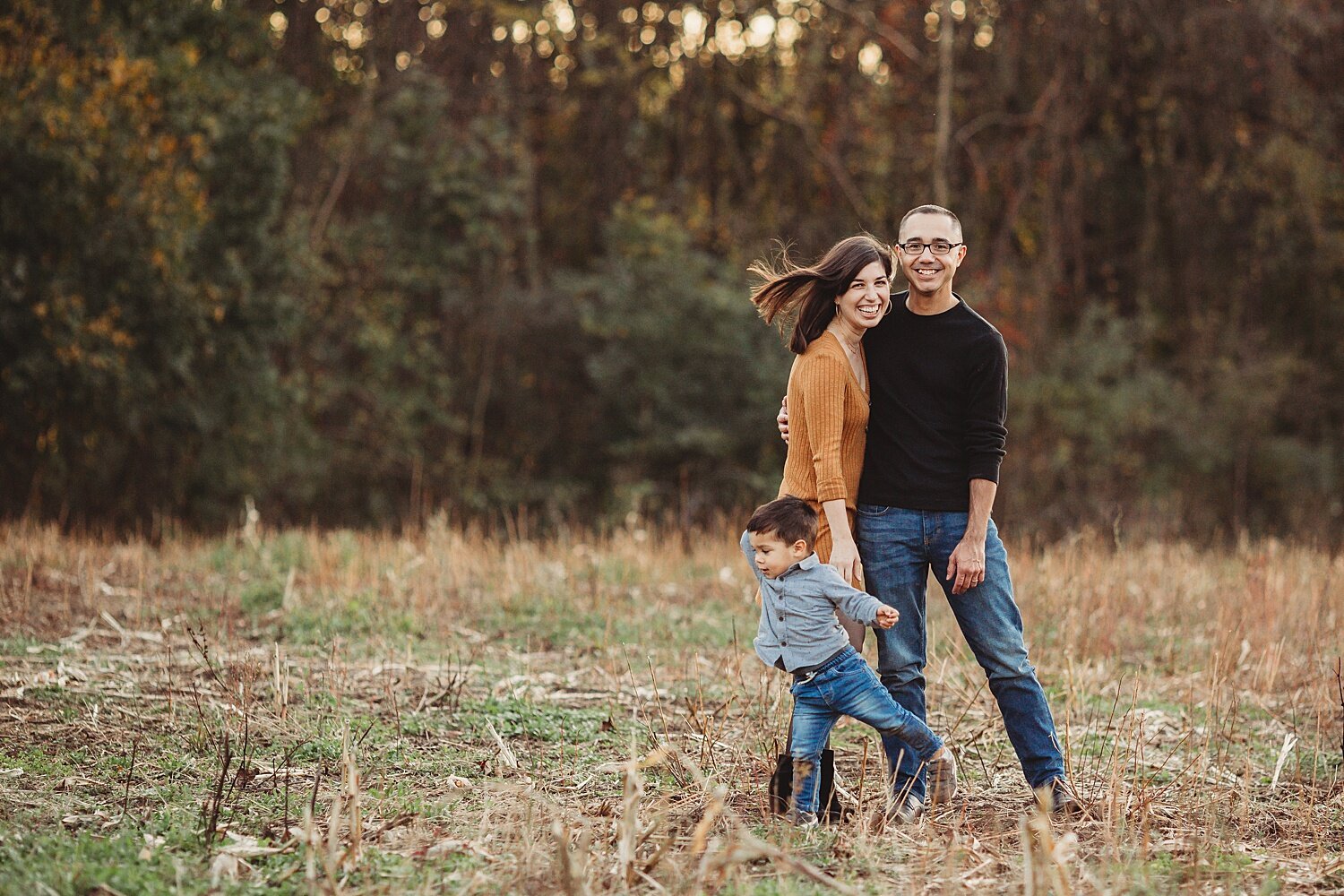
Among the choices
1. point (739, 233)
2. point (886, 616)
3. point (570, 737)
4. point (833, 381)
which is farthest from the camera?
point (739, 233)

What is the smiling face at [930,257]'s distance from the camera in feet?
14.0

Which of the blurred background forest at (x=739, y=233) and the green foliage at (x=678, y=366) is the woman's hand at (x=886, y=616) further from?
the green foliage at (x=678, y=366)

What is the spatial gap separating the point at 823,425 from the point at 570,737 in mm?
1862

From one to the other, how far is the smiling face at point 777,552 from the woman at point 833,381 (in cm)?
14

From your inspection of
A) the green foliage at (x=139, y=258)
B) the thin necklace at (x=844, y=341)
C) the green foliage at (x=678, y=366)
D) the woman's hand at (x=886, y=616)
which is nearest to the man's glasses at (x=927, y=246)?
the thin necklace at (x=844, y=341)

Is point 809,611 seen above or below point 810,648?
above

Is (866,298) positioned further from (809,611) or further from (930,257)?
(809,611)

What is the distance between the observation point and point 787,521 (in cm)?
409

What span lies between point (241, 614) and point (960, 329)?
498 centimetres

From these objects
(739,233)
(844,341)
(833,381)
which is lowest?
(833,381)

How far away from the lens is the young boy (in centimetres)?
407

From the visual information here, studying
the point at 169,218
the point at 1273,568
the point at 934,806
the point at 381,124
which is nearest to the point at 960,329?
the point at 934,806

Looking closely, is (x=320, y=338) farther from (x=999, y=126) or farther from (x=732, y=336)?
(x=999, y=126)

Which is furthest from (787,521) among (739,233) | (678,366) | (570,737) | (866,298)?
(739,233)
